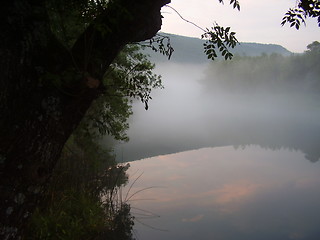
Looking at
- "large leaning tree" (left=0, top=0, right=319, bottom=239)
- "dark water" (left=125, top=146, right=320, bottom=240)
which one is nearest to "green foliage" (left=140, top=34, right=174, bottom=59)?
"large leaning tree" (left=0, top=0, right=319, bottom=239)

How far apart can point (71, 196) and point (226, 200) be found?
578 cm

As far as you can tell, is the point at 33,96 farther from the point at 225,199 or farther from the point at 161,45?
the point at 225,199

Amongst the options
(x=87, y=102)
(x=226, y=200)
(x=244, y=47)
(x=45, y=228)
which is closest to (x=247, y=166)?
(x=226, y=200)

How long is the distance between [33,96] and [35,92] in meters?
0.04

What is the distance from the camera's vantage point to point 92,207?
21.0 feet

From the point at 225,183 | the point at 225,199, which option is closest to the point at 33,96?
the point at 225,199

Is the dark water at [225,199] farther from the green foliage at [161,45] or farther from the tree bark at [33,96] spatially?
the tree bark at [33,96]

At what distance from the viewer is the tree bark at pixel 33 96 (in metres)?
2.22

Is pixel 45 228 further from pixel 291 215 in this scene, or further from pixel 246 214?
pixel 291 215

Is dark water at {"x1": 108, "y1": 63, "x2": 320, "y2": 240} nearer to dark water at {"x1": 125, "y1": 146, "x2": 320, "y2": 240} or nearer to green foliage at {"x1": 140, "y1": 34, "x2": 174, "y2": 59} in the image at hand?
dark water at {"x1": 125, "y1": 146, "x2": 320, "y2": 240}

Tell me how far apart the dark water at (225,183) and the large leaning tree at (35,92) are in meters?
5.29

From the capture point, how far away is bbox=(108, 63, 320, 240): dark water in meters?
7.88

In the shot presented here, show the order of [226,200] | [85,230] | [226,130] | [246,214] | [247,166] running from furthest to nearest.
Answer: [226,130], [247,166], [226,200], [246,214], [85,230]

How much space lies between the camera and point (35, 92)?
2312 millimetres
